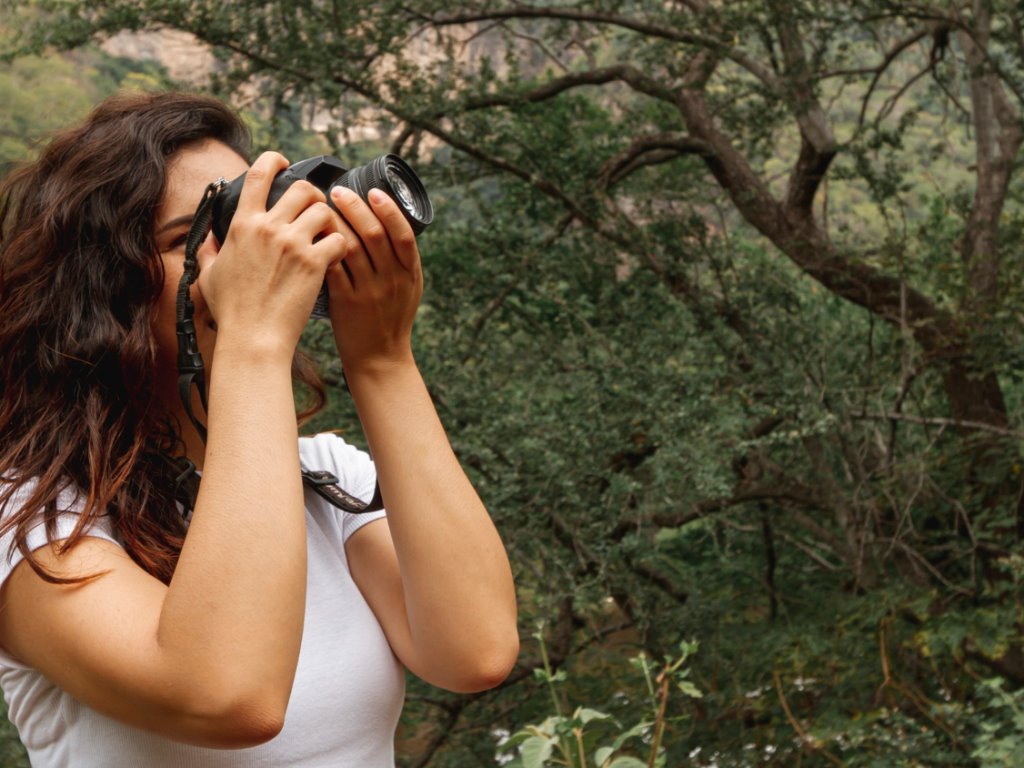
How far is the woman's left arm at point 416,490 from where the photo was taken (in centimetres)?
114

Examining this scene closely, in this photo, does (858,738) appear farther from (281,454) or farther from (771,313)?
(281,454)

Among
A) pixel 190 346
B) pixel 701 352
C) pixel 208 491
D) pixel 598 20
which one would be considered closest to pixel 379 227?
pixel 190 346

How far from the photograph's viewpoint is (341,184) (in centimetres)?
112

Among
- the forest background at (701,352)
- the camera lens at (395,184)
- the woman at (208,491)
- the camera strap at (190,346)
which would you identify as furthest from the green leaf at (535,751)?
the forest background at (701,352)

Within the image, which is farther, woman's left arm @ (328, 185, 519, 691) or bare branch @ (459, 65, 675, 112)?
bare branch @ (459, 65, 675, 112)

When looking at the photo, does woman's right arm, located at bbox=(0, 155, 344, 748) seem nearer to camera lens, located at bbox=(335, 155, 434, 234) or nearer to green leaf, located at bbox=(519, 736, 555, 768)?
camera lens, located at bbox=(335, 155, 434, 234)

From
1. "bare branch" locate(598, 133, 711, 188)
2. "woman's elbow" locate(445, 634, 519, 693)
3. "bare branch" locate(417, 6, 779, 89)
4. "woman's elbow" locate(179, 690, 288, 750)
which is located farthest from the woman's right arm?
"bare branch" locate(598, 133, 711, 188)

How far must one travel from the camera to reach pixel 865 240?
17.4 ft

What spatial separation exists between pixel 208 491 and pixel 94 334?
0.26 metres

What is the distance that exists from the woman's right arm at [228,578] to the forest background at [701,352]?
8.93 feet

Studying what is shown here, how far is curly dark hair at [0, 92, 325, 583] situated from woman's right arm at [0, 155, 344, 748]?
0.10 m

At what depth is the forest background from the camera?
4.08 metres

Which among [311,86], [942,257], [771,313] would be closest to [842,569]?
[771,313]

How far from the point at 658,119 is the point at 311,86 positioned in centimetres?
193
